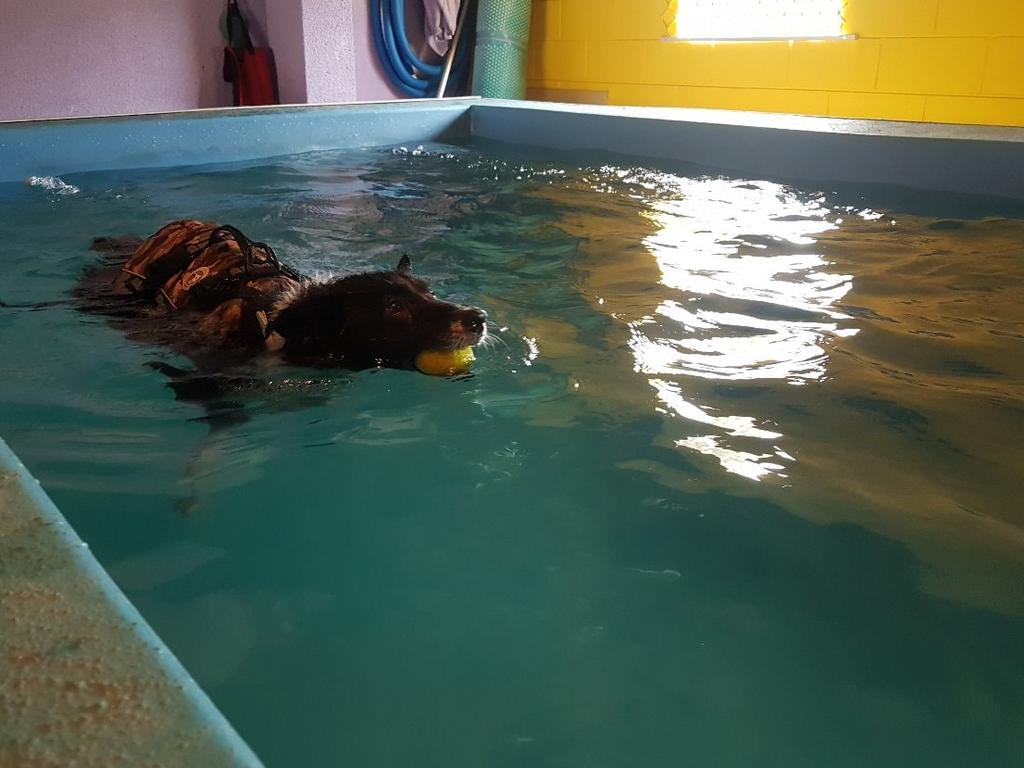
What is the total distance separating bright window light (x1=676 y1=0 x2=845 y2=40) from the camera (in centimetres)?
729

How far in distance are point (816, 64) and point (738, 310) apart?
16.6ft

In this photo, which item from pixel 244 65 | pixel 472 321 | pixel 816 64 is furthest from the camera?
pixel 244 65

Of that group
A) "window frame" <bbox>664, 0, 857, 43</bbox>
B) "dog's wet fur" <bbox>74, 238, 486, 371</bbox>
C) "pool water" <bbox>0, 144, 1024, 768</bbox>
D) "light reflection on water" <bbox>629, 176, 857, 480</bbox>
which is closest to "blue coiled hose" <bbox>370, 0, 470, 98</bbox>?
"window frame" <bbox>664, 0, 857, 43</bbox>

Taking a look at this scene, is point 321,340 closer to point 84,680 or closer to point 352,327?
point 352,327

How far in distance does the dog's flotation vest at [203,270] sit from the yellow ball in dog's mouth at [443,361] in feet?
1.65

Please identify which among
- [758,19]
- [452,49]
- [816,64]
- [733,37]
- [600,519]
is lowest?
[600,519]

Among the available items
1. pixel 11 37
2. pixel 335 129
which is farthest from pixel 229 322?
pixel 11 37

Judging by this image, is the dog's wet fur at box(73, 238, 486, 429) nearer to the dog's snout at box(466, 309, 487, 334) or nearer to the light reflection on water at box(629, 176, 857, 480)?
the dog's snout at box(466, 309, 487, 334)

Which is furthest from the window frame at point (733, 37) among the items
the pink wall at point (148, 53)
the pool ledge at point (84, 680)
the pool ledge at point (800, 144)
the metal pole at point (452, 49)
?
the pool ledge at point (84, 680)

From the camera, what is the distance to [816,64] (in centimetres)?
731

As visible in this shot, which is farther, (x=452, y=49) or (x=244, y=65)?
(x=452, y=49)

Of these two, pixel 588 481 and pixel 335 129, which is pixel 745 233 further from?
pixel 335 129

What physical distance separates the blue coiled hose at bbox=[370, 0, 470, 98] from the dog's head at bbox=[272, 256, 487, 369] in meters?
7.14

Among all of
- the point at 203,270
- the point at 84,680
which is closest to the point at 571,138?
the point at 203,270
